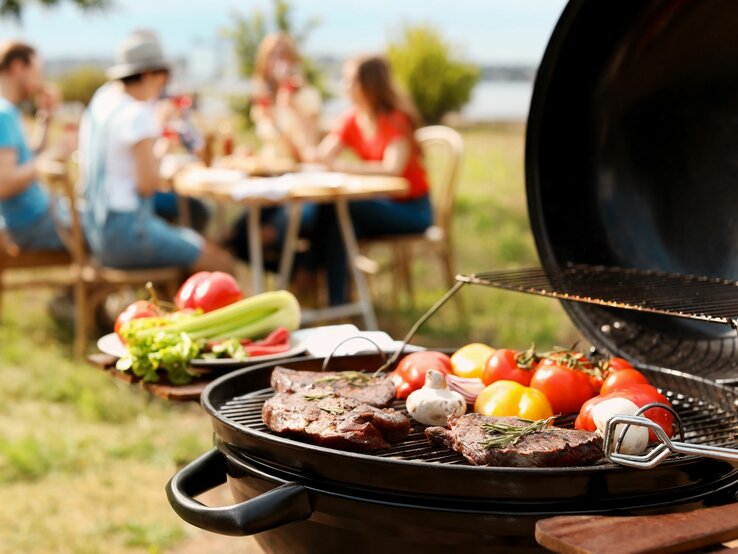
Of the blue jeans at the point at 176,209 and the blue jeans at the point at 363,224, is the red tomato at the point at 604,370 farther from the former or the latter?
the blue jeans at the point at 176,209

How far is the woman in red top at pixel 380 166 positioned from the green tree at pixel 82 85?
12.2m

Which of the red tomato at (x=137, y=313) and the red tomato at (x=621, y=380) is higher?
the red tomato at (x=621, y=380)

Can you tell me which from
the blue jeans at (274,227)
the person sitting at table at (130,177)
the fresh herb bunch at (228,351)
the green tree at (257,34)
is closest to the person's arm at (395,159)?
the blue jeans at (274,227)

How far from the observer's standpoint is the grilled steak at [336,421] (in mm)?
1761

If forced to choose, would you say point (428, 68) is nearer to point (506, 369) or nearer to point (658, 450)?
point (506, 369)

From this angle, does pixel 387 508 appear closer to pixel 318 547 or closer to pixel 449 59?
pixel 318 547

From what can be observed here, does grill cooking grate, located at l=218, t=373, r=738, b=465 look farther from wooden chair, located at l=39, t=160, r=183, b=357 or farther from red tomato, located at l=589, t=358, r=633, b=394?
wooden chair, located at l=39, t=160, r=183, b=357

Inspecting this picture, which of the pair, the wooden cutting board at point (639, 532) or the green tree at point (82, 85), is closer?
the wooden cutting board at point (639, 532)

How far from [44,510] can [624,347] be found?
9.02ft

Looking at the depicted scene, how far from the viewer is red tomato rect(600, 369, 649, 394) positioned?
2012mm

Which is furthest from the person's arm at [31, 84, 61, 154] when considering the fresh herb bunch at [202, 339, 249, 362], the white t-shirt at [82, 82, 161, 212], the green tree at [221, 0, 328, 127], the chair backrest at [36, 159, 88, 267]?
the green tree at [221, 0, 328, 127]

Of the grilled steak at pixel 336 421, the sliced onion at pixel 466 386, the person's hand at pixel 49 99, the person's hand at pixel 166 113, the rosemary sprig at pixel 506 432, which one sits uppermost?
the person's hand at pixel 49 99

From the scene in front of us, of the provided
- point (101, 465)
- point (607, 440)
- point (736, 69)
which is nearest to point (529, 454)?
point (607, 440)

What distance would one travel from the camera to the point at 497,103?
20.4 m
